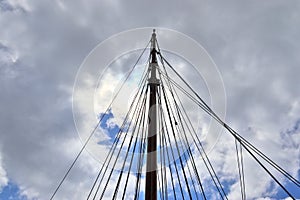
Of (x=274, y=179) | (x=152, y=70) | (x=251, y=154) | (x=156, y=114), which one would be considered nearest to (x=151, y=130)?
(x=156, y=114)

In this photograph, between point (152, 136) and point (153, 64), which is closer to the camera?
point (152, 136)

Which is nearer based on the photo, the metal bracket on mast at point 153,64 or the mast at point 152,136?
the mast at point 152,136

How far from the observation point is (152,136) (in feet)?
48.2

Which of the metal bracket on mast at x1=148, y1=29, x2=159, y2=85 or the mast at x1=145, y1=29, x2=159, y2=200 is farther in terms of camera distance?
the metal bracket on mast at x1=148, y1=29, x2=159, y2=85

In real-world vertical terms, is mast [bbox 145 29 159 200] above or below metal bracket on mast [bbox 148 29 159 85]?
below

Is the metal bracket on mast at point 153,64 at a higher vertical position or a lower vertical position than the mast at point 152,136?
higher

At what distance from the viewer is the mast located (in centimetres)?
1284

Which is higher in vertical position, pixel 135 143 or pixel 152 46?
pixel 152 46

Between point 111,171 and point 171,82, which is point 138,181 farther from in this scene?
point 171,82

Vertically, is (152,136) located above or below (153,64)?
below

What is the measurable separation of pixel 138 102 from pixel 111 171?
15.1 feet

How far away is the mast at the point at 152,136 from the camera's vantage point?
42.1ft

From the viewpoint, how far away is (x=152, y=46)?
18.6 m

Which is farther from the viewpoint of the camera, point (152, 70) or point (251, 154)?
point (152, 70)
